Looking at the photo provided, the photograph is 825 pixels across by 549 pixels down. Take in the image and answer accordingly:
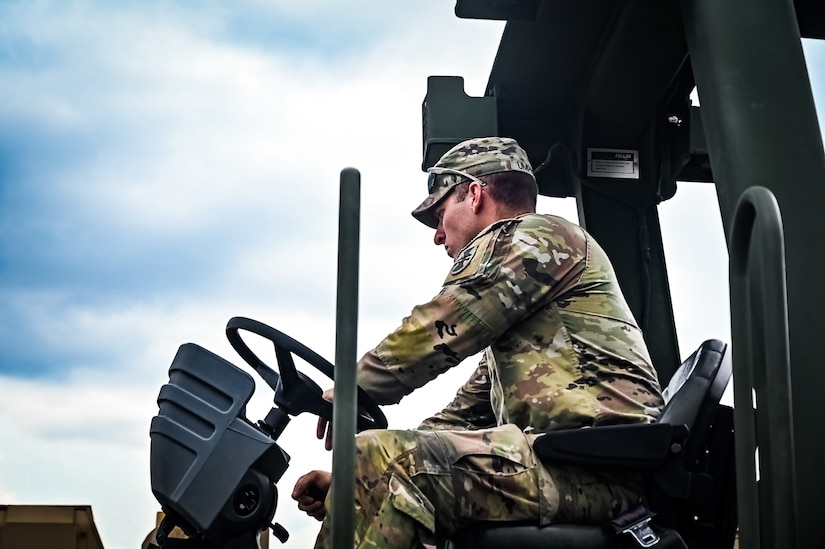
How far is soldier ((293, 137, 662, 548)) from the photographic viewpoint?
2.09m

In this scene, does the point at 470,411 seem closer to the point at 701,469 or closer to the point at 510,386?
the point at 510,386

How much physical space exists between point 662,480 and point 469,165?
113 cm

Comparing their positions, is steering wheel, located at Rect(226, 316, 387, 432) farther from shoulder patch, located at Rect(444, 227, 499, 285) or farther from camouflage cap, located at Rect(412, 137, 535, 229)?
camouflage cap, located at Rect(412, 137, 535, 229)

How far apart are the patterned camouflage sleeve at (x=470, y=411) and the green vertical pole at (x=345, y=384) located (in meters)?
1.67

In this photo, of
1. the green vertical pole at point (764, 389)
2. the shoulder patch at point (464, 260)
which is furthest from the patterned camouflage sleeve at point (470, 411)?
the green vertical pole at point (764, 389)

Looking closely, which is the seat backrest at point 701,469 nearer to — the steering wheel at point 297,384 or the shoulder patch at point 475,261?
the shoulder patch at point 475,261

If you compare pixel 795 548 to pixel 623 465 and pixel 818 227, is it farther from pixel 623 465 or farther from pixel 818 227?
pixel 818 227

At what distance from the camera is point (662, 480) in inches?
85.0

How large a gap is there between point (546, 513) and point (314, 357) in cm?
63

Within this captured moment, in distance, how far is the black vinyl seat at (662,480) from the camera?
83.0 inches

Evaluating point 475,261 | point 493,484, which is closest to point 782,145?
point 475,261

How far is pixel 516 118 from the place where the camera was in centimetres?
368

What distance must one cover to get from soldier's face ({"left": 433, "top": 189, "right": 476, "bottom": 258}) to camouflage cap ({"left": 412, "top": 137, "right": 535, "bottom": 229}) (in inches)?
1.2

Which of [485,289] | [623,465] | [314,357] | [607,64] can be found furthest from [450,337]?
[607,64]
